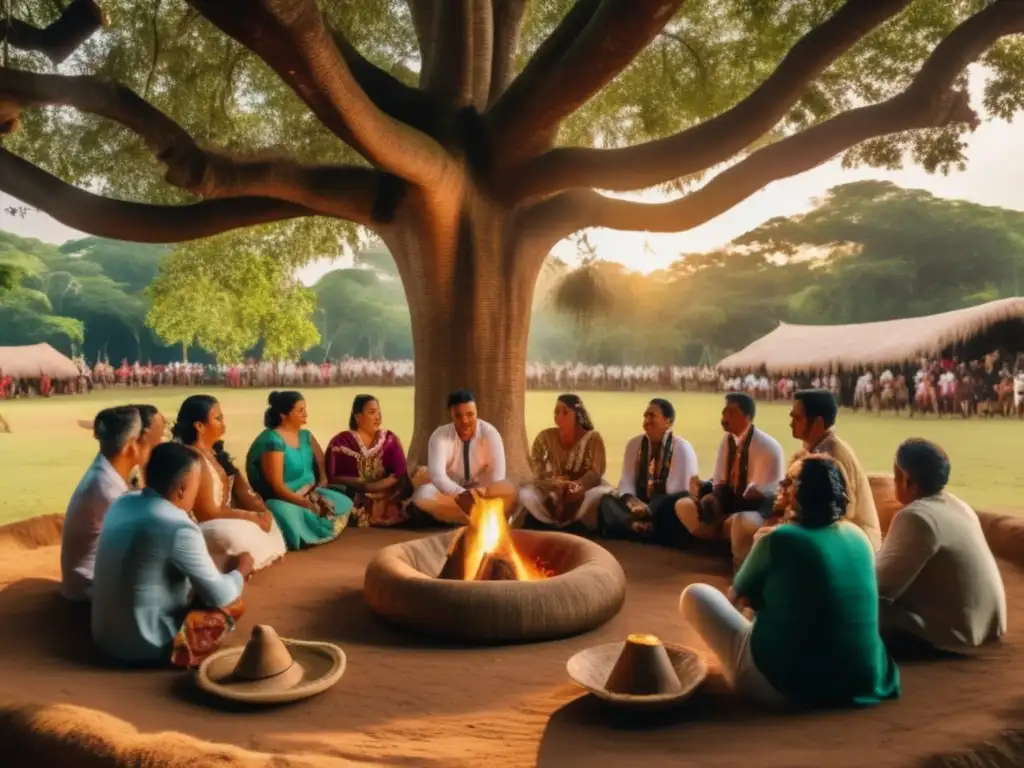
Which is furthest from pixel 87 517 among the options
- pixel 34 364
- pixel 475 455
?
pixel 34 364

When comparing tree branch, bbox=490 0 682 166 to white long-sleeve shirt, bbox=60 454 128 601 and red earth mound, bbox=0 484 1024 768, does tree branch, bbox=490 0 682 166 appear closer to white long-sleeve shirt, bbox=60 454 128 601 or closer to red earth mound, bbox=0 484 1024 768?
red earth mound, bbox=0 484 1024 768

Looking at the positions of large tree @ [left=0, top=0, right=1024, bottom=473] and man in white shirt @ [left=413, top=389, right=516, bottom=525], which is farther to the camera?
man in white shirt @ [left=413, top=389, right=516, bottom=525]

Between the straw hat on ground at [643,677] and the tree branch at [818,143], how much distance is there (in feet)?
16.5

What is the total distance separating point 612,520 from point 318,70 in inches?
171

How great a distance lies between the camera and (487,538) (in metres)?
5.07

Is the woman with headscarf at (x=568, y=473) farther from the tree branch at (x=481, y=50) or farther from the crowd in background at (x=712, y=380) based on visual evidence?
the crowd in background at (x=712, y=380)

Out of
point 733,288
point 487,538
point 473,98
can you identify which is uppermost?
point 733,288

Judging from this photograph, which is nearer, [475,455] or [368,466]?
[475,455]

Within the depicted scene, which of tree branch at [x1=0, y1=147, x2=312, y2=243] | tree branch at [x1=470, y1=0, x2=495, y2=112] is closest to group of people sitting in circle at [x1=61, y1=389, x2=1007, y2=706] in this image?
tree branch at [x1=0, y1=147, x2=312, y2=243]

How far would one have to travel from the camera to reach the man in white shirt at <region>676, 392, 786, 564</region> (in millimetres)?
5523

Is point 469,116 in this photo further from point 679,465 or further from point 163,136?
point 679,465

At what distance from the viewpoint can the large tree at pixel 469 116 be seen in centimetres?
577

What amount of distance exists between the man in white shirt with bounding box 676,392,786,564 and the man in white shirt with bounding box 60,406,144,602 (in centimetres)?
413

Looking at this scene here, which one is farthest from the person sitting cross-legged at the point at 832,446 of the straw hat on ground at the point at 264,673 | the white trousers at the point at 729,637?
the straw hat on ground at the point at 264,673
